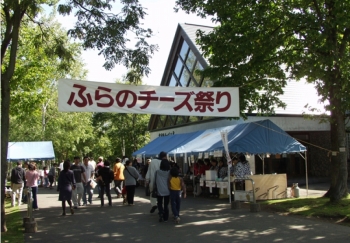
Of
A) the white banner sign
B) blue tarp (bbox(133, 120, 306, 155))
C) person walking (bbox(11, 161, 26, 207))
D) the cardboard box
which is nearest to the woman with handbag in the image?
the white banner sign

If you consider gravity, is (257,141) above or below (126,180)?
above

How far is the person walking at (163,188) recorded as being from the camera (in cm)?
985

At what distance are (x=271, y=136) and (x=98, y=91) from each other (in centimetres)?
819

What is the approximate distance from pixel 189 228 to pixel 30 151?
54.6 ft

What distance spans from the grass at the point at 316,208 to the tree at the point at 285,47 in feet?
1.63

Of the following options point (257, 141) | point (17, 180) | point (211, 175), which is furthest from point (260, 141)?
point (17, 180)

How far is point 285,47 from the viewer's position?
46.0 feet

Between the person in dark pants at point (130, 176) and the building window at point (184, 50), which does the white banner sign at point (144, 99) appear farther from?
Result: the building window at point (184, 50)

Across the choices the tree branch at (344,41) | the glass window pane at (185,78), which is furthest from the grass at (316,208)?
the glass window pane at (185,78)

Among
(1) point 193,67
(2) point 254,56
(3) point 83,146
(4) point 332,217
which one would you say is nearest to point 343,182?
(4) point 332,217

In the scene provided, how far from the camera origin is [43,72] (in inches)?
807

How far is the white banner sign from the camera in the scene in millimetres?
8719

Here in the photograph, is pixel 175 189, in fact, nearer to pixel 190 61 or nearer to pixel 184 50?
pixel 190 61

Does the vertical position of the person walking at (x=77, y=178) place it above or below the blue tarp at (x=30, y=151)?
below
